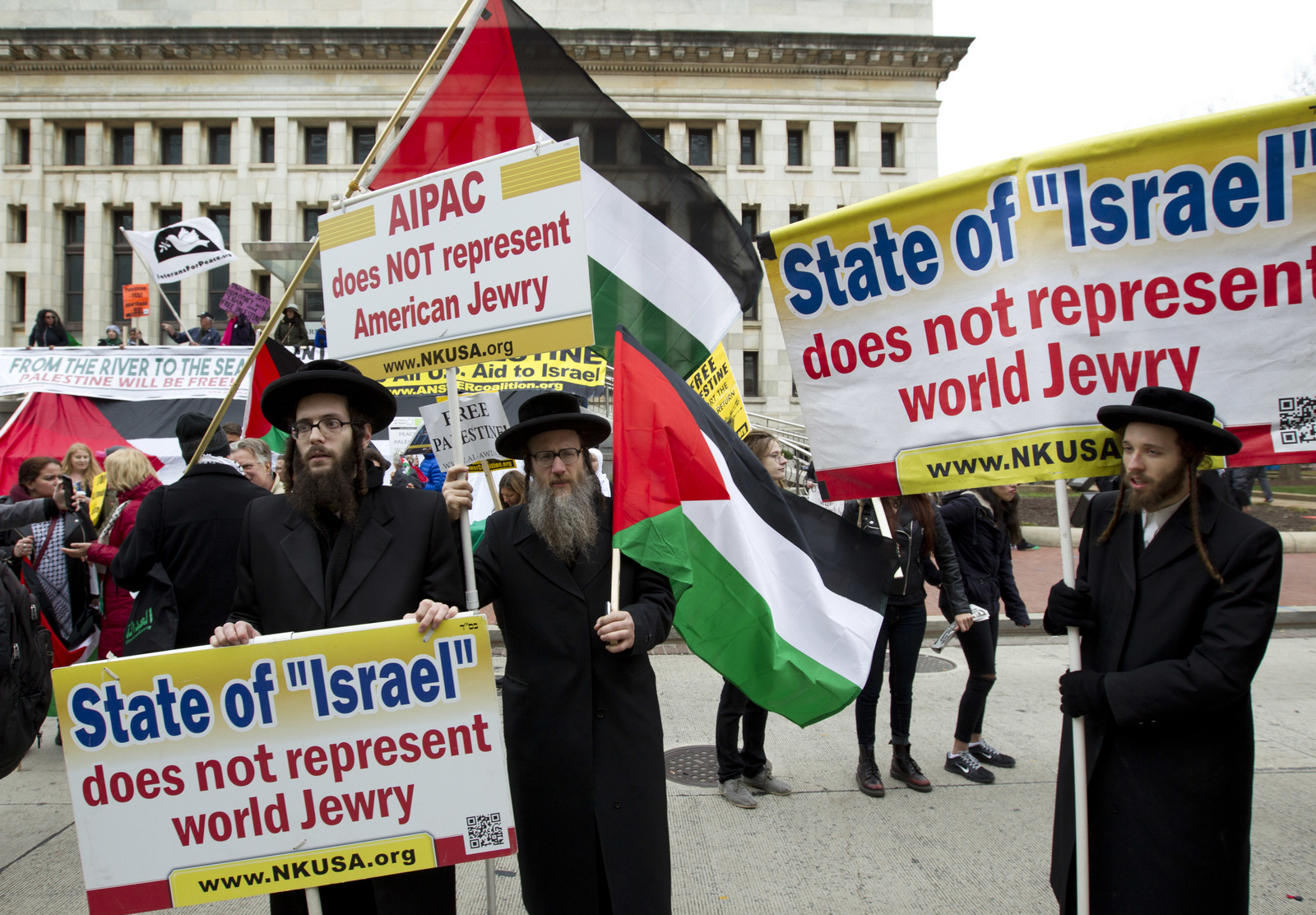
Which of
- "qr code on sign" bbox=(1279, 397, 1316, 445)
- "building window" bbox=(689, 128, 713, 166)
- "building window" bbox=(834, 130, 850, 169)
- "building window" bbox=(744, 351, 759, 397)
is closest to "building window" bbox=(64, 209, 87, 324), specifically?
"building window" bbox=(689, 128, 713, 166)

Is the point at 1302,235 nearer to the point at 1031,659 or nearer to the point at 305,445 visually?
the point at 305,445

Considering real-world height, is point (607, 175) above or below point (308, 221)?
below

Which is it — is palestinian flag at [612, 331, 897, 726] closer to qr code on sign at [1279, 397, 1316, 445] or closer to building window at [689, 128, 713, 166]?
qr code on sign at [1279, 397, 1316, 445]

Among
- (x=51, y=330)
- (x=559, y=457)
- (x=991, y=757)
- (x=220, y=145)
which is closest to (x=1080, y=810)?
(x=559, y=457)

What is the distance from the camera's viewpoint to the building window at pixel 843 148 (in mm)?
32750

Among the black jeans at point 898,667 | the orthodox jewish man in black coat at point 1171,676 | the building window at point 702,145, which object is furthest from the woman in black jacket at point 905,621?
the building window at point 702,145

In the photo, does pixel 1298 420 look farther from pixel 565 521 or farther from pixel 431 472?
pixel 431 472

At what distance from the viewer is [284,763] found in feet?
7.33

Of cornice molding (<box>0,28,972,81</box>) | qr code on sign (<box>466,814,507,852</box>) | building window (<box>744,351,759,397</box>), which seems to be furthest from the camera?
building window (<box>744,351,759,397</box>)

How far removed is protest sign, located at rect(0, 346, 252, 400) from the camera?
12.1 metres

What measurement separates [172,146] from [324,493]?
36325 millimetres

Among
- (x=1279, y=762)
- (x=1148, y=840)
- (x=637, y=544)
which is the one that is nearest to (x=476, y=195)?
(x=637, y=544)

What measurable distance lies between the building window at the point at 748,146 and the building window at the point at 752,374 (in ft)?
25.9

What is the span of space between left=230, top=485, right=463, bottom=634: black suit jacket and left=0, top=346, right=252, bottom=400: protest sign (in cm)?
1161
